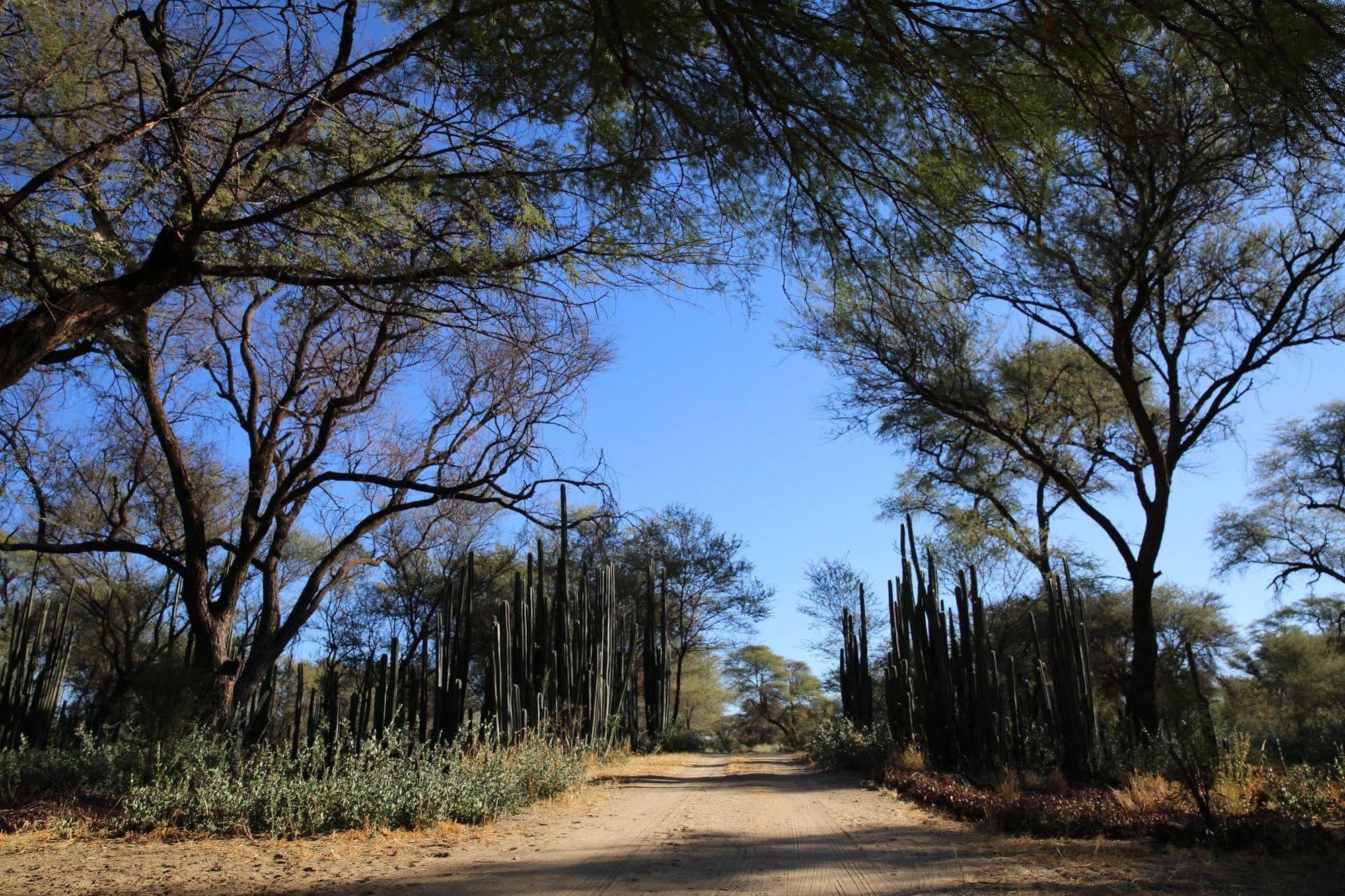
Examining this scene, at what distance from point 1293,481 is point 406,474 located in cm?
1993

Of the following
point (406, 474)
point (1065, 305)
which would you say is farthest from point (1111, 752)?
point (406, 474)

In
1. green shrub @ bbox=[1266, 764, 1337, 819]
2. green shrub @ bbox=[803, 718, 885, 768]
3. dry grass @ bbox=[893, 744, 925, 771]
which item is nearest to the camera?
green shrub @ bbox=[1266, 764, 1337, 819]

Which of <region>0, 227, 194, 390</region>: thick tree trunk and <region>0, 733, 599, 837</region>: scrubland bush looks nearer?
<region>0, 227, 194, 390</region>: thick tree trunk

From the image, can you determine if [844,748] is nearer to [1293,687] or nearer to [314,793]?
[314,793]

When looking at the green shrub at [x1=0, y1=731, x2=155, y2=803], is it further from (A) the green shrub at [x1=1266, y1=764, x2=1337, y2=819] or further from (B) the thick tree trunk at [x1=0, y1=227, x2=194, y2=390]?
(A) the green shrub at [x1=1266, y1=764, x2=1337, y2=819]

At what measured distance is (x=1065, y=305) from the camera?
12117mm

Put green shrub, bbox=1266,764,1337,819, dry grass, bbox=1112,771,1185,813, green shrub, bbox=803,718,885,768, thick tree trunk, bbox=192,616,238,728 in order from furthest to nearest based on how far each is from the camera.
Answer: green shrub, bbox=803,718,885,768 < thick tree trunk, bbox=192,616,238,728 < dry grass, bbox=1112,771,1185,813 < green shrub, bbox=1266,764,1337,819

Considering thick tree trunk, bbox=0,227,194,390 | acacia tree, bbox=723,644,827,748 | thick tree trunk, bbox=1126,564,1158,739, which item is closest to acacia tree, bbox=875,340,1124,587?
thick tree trunk, bbox=1126,564,1158,739

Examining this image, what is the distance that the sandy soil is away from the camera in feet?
12.6

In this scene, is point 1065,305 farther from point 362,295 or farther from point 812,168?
point 362,295

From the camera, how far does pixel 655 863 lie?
4.48 meters

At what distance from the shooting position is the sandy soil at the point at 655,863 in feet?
12.6

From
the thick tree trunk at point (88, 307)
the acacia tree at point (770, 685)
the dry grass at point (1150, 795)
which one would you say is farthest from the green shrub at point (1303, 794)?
the acacia tree at point (770, 685)

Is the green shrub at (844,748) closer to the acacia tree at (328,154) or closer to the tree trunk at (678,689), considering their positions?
the tree trunk at (678,689)
